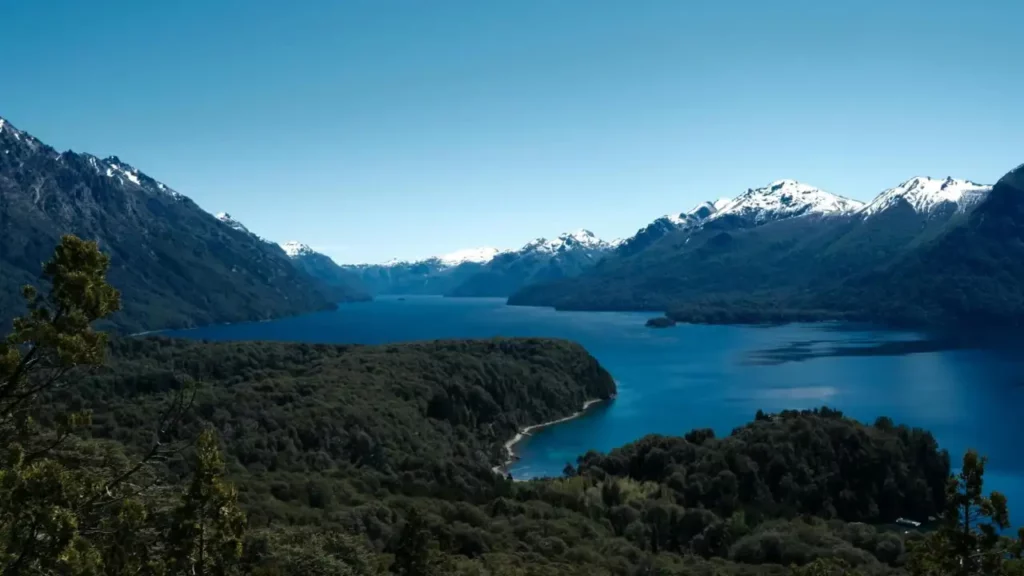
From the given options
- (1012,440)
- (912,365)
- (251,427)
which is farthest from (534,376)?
(912,365)

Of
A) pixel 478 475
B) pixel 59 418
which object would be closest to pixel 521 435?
pixel 478 475

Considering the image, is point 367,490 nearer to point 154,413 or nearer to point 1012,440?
point 154,413

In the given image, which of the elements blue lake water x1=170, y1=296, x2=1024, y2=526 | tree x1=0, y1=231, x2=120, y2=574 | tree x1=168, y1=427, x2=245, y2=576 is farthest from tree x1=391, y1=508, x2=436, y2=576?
blue lake water x1=170, y1=296, x2=1024, y2=526

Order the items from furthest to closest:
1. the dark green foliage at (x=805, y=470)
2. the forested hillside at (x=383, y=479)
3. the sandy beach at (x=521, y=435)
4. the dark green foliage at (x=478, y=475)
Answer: the sandy beach at (x=521, y=435), the dark green foliage at (x=805, y=470), the dark green foliage at (x=478, y=475), the forested hillside at (x=383, y=479)

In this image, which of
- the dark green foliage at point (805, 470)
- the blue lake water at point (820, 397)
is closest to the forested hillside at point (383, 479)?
the dark green foliage at point (805, 470)

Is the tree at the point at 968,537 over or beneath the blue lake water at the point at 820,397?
over

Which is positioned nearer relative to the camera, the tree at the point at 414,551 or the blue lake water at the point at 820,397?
the tree at the point at 414,551

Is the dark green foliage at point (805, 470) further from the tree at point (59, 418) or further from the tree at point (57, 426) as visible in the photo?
the tree at point (59, 418)

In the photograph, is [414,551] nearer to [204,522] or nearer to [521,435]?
[204,522]
